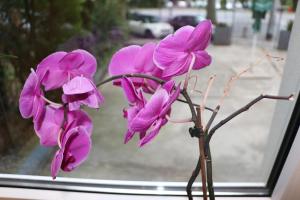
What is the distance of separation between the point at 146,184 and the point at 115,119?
42.5 inches

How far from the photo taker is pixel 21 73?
0.75 m

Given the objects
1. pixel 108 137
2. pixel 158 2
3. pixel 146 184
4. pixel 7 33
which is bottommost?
pixel 108 137

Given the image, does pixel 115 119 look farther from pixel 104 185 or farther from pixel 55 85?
Answer: pixel 55 85

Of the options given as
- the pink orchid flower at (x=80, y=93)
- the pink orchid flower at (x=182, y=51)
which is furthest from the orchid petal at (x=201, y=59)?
the pink orchid flower at (x=80, y=93)

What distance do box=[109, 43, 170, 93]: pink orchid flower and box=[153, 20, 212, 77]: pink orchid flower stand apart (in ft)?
0.07

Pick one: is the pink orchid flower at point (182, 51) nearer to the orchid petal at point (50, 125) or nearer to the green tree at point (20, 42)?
the orchid petal at point (50, 125)

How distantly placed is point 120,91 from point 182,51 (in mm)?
135

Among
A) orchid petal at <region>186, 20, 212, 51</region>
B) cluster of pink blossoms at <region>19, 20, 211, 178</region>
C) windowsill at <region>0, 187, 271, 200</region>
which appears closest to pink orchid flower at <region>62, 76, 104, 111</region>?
cluster of pink blossoms at <region>19, 20, 211, 178</region>

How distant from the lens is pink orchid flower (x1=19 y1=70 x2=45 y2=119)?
12.5 inches

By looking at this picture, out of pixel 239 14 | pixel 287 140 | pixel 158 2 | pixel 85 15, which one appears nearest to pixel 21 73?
pixel 287 140

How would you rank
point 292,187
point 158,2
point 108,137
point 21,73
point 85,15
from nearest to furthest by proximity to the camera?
point 292,187 < point 21,73 < point 108,137 < point 85,15 < point 158,2

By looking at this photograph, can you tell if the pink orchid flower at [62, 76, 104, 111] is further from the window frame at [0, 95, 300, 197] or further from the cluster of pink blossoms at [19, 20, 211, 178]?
the window frame at [0, 95, 300, 197]

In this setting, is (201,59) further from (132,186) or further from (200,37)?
(132,186)

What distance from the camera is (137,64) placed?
1.13 feet
